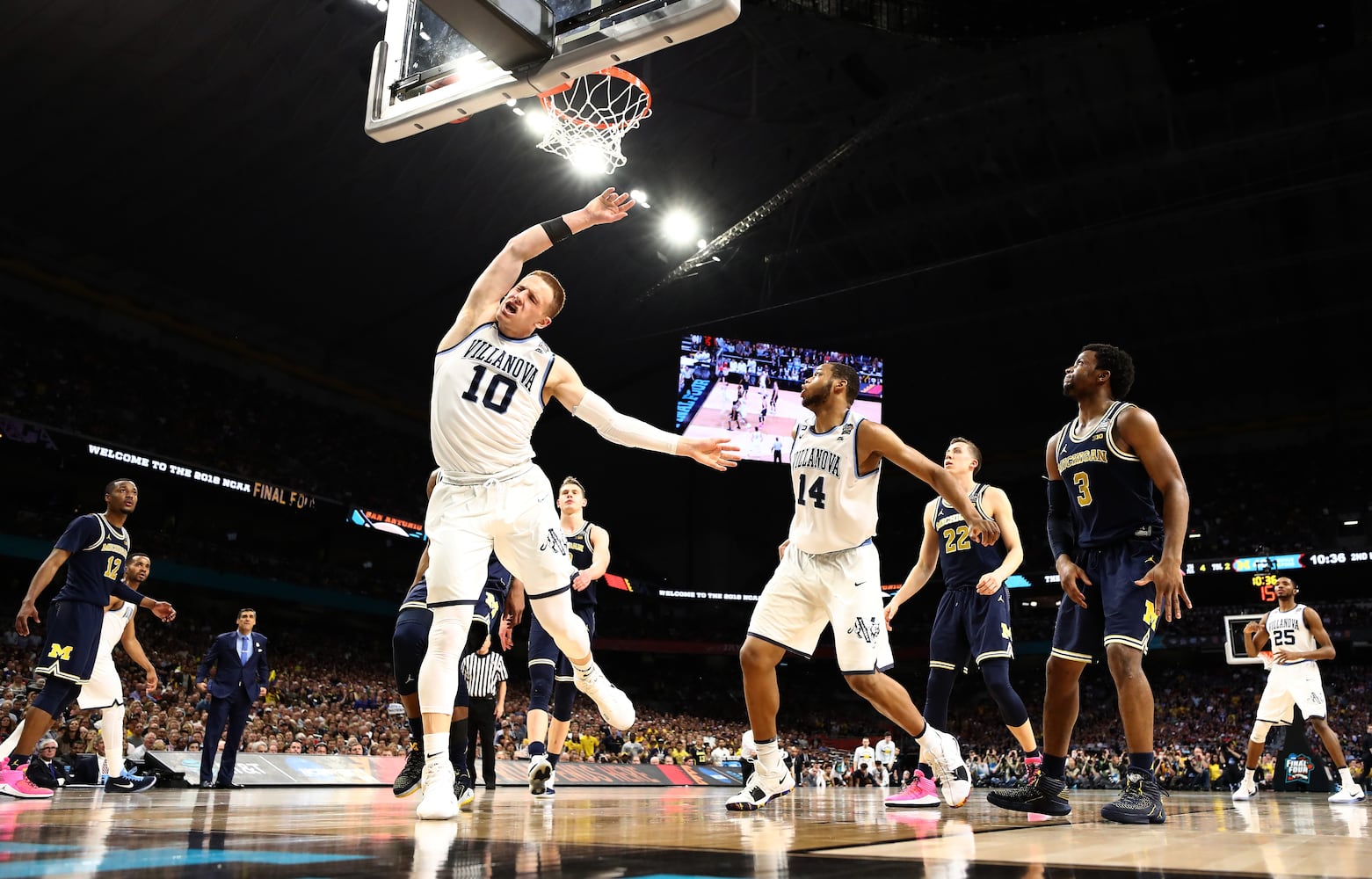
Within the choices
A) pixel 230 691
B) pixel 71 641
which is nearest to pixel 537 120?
pixel 230 691

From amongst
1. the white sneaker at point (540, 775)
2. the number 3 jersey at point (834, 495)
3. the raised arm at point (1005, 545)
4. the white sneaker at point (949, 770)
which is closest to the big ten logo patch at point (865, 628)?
the number 3 jersey at point (834, 495)

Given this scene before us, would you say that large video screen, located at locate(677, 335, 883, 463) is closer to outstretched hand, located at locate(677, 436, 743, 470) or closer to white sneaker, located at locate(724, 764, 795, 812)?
white sneaker, located at locate(724, 764, 795, 812)

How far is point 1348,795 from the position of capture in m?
9.46

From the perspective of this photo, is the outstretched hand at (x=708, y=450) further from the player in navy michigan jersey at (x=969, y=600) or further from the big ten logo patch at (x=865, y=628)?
the player in navy michigan jersey at (x=969, y=600)

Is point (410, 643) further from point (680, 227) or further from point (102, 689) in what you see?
point (680, 227)

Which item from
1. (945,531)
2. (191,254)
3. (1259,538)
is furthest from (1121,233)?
(191,254)

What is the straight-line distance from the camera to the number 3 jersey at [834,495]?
17.0 ft

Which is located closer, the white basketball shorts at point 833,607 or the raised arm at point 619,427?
the raised arm at point 619,427

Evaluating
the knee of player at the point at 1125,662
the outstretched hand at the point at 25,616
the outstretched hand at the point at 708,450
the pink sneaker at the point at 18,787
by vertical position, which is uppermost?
the outstretched hand at the point at 708,450

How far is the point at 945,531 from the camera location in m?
7.20

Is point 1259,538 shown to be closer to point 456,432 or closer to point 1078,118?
point 1078,118

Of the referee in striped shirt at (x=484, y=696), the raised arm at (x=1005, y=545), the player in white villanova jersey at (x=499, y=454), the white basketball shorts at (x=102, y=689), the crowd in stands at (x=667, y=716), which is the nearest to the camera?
the player in white villanova jersey at (x=499, y=454)

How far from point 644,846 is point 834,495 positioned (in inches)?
104

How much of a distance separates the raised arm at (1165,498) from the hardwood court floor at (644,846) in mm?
974
